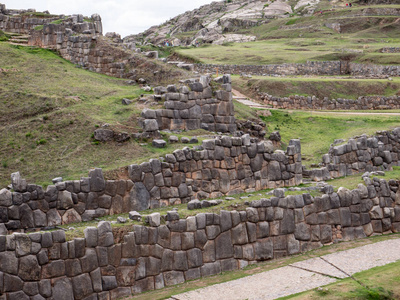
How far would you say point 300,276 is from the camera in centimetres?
1877

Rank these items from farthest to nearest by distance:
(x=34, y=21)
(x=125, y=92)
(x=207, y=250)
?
(x=34, y=21), (x=125, y=92), (x=207, y=250)

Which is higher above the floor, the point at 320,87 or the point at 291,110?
the point at 320,87

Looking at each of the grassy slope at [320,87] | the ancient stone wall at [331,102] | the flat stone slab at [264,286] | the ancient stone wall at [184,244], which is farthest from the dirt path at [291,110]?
the flat stone slab at [264,286]

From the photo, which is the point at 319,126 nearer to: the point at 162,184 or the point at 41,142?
the point at 162,184

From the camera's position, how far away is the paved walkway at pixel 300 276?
17.5 meters

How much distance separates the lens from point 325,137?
113ft

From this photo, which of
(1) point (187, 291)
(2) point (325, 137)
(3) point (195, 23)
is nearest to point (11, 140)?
(1) point (187, 291)

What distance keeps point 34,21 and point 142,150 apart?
72.3 feet

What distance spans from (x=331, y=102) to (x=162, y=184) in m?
24.9

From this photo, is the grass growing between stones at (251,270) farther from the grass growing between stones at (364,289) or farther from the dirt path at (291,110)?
the dirt path at (291,110)

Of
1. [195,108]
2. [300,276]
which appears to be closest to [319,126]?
[195,108]

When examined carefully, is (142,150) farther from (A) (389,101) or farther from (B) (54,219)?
(A) (389,101)

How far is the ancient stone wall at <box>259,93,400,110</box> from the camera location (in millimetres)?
44000

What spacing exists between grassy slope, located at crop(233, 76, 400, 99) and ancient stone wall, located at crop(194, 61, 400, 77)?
6558mm
